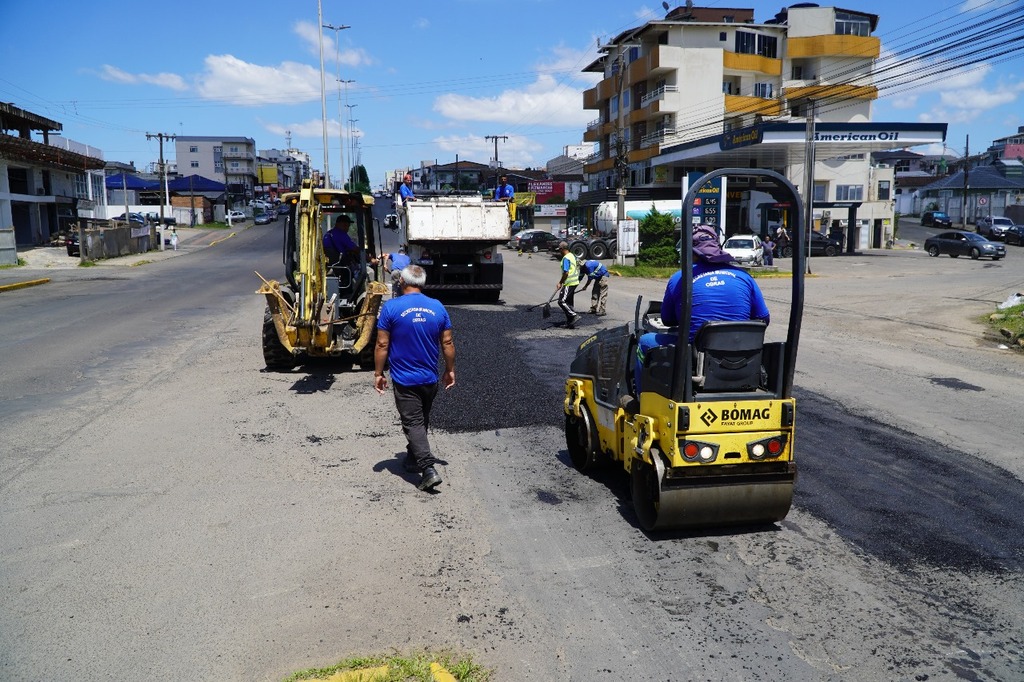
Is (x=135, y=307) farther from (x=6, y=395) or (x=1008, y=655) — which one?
(x=1008, y=655)

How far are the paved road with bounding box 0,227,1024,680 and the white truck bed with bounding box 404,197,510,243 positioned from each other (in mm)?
8959

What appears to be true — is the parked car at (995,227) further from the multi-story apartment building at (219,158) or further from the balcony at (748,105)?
the multi-story apartment building at (219,158)

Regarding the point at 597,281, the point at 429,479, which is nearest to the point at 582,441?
the point at 429,479

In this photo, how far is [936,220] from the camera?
69938 millimetres

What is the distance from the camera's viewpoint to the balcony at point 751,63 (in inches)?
2249

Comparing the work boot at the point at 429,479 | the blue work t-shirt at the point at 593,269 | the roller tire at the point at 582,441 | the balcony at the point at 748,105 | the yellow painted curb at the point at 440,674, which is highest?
the balcony at the point at 748,105

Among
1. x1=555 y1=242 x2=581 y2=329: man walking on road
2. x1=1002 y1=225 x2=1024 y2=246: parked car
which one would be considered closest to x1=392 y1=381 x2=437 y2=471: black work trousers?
x1=555 y1=242 x2=581 y2=329: man walking on road

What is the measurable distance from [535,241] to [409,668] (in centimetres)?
4711

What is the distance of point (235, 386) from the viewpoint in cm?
1030

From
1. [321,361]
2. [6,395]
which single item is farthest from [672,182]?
[6,395]

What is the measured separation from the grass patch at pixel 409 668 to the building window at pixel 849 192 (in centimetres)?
5523

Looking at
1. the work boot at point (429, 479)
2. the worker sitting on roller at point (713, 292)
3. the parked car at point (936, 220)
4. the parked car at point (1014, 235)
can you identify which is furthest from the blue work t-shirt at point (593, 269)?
the parked car at point (936, 220)

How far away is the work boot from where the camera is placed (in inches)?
245

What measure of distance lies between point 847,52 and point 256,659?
6480cm
